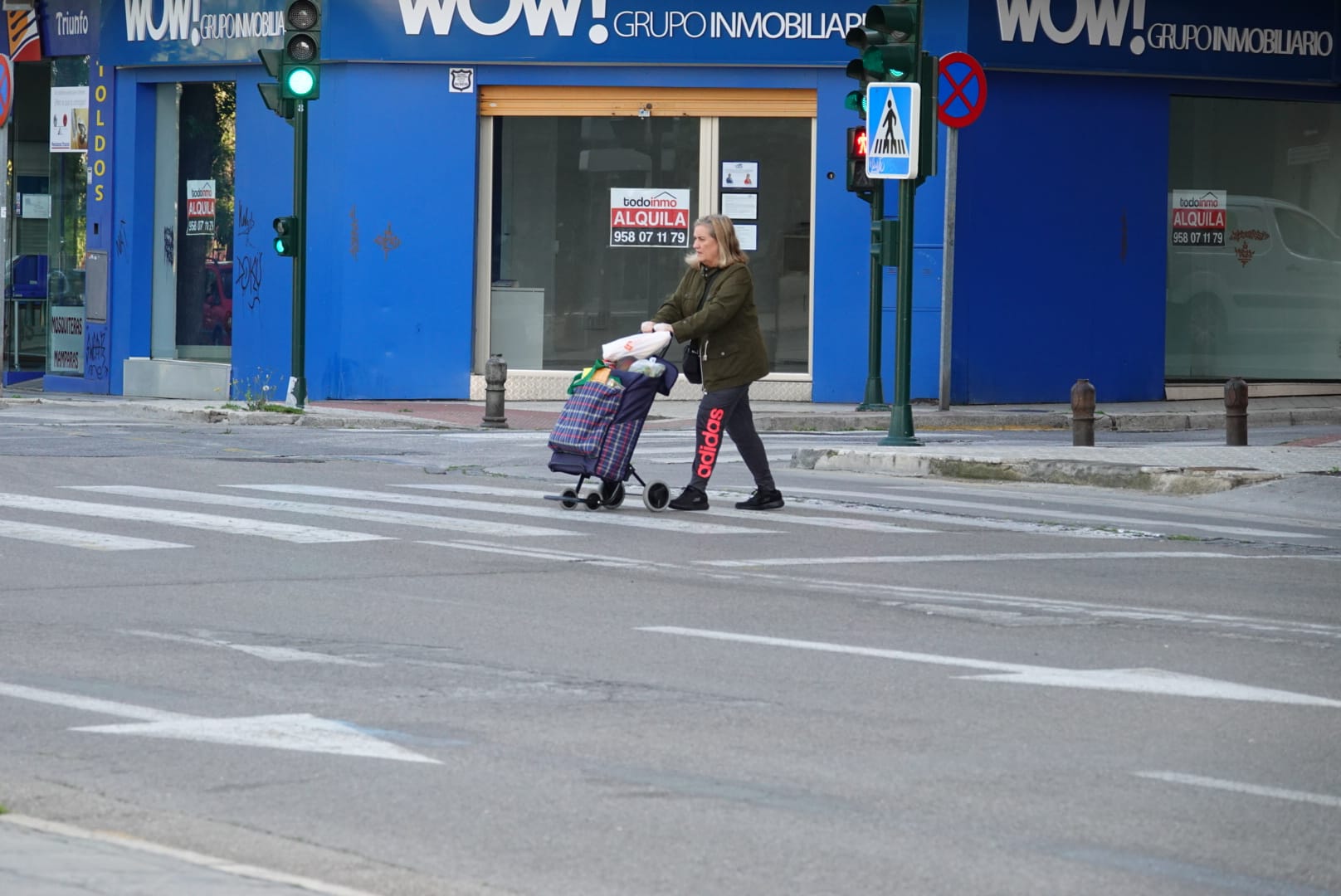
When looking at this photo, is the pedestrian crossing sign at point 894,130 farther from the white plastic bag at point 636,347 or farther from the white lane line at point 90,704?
the white lane line at point 90,704

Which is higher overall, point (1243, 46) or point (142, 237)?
point (1243, 46)

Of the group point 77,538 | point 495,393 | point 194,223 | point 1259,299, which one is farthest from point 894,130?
point 194,223

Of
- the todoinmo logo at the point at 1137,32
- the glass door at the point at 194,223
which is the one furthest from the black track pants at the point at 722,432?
the glass door at the point at 194,223

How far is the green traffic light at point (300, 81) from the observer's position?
69.5 ft

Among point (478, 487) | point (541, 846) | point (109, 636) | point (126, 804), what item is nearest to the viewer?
point (541, 846)

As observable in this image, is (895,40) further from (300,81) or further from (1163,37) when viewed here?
(1163,37)

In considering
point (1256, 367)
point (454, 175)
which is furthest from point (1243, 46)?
point (454, 175)

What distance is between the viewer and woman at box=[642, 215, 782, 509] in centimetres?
1259

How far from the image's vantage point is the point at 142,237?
83.7 feet

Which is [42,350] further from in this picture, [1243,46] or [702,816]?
[702,816]

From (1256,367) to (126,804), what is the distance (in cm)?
2123

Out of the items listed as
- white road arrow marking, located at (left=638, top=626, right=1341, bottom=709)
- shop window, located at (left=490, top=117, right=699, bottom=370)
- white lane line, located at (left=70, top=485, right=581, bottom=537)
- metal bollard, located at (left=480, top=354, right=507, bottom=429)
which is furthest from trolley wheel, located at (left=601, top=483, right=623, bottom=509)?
shop window, located at (left=490, top=117, right=699, bottom=370)

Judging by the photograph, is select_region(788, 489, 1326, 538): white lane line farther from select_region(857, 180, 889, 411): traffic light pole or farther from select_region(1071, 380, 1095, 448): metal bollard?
select_region(857, 180, 889, 411): traffic light pole

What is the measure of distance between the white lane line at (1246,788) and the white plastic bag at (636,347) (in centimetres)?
675
